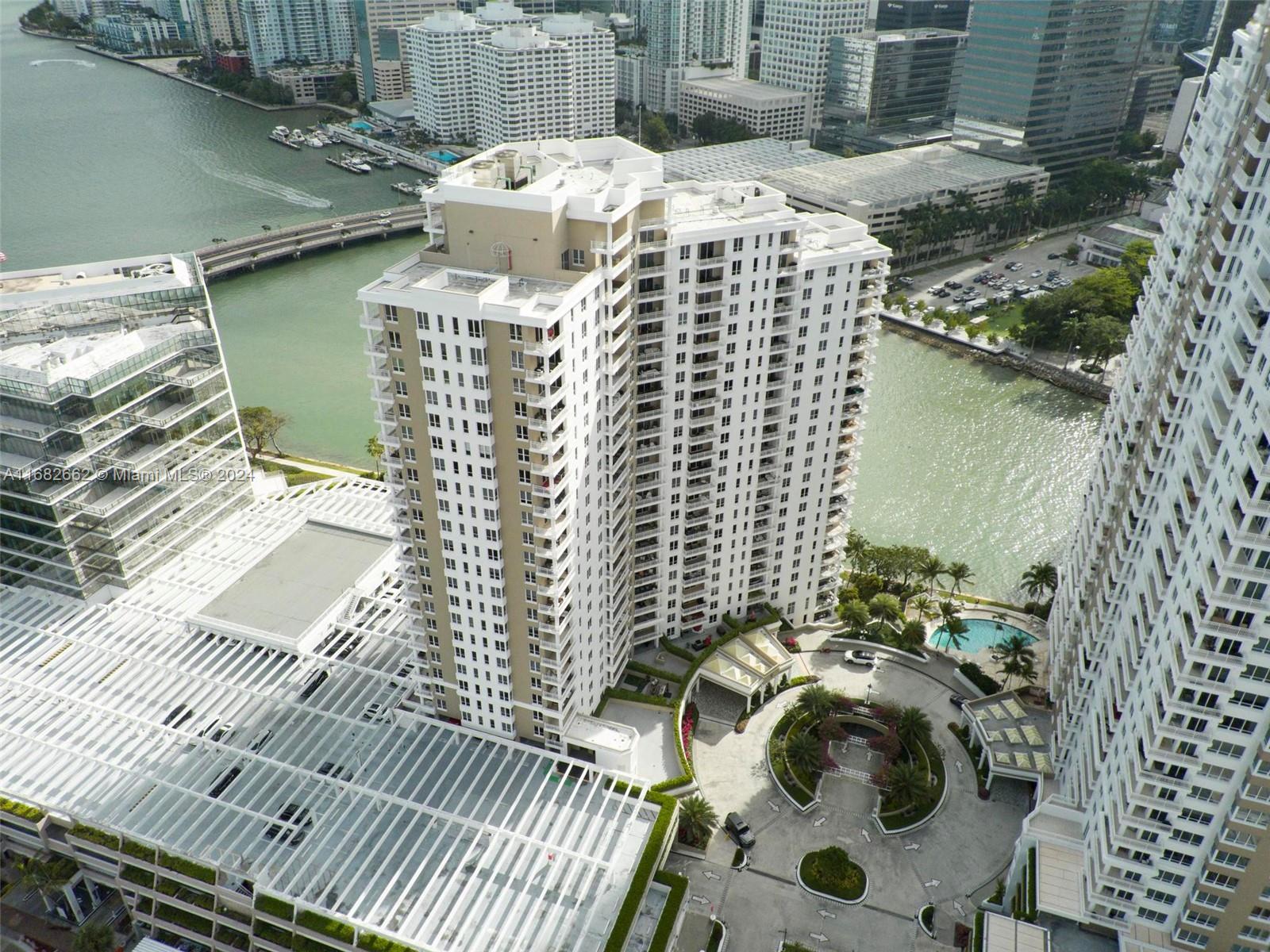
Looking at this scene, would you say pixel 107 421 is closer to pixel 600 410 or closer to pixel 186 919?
pixel 186 919

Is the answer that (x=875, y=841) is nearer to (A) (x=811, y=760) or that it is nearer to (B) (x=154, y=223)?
(A) (x=811, y=760)

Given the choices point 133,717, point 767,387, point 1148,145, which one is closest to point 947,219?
point 1148,145

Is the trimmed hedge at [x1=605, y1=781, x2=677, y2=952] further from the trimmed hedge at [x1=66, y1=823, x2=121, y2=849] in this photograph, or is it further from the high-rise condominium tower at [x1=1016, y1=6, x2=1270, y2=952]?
the trimmed hedge at [x1=66, y1=823, x2=121, y2=849]

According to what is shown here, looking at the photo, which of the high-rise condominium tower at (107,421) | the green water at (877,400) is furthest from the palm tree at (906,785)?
the high-rise condominium tower at (107,421)

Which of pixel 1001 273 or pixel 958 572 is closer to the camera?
pixel 958 572

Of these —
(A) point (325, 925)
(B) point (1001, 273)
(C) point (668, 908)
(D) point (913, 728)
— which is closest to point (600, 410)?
(C) point (668, 908)

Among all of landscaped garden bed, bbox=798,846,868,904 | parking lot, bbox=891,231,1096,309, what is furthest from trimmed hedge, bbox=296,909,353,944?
parking lot, bbox=891,231,1096,309

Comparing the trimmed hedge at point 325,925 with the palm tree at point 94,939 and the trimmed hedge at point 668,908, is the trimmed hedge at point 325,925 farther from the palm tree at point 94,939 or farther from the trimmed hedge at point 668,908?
the trimmed hedge at point 668,908
